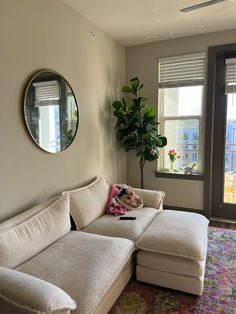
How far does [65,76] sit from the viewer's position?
260cm

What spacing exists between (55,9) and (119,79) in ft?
5.18

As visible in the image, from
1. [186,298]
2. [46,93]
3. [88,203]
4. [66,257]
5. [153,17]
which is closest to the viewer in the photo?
[66,257]

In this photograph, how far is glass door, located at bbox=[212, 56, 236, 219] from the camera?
341cm

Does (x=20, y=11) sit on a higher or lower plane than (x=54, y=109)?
higher

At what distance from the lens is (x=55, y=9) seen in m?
2.42

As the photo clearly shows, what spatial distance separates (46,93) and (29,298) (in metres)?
1.80

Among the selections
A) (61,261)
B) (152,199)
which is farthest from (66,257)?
(152,199)

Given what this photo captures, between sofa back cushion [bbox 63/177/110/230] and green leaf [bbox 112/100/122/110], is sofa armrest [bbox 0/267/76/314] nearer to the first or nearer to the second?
sofa back cushion [bbox 63/177/110/230]

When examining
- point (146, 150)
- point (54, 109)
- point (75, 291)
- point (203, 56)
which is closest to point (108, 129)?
point (146, 150)

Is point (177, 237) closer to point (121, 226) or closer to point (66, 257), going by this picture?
point (121, 226)

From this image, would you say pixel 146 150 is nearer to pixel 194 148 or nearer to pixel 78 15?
pixel 194 148

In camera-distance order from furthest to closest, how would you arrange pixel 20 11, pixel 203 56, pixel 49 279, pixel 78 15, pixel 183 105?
pixel 183 105 → pixel 203 56 → pixel 78 15 → pixel 20 11 → pixel 49 279

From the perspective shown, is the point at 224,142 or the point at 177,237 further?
the point at 224,142

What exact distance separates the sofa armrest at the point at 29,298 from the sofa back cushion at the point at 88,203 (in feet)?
3.63
